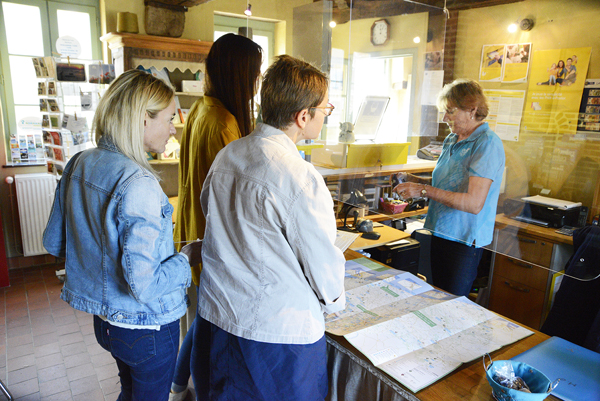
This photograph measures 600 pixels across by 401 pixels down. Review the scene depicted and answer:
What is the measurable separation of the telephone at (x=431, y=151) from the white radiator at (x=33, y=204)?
3.48 metres

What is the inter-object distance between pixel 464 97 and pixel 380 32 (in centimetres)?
79

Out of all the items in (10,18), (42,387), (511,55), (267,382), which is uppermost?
(10,18)

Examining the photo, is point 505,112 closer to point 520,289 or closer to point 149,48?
point 520,289

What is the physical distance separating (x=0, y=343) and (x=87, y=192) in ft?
7.90

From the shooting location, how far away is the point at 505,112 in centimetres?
149

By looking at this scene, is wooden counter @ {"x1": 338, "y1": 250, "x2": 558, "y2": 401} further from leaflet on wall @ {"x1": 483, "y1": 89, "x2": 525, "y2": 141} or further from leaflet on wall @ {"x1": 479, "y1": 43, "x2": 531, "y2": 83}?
leaflet on wall @ {"x1": 479, "y1": 43, "x2": 531, "y2": 83}

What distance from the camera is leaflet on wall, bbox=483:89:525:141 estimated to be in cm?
144

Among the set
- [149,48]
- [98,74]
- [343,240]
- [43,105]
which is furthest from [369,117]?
[43,105]

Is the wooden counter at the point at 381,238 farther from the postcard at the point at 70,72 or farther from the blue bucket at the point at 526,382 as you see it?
the postcard at the point at 70,72

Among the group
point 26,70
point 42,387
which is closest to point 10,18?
point 26,70

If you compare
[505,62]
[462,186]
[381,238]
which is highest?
[505,62]

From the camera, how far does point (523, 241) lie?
1543 mm

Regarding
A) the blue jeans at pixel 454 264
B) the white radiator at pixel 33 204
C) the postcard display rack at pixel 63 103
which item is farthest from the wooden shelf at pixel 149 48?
the blue jeans at pixel 454 264

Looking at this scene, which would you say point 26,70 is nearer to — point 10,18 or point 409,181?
point 10,18
